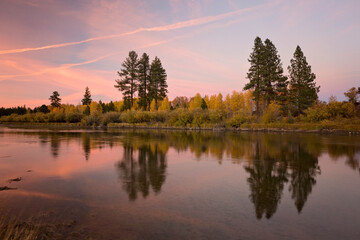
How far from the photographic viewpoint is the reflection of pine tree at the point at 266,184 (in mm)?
5992

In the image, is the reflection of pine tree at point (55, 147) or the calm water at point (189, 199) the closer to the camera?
the calm water at point (189, 199)

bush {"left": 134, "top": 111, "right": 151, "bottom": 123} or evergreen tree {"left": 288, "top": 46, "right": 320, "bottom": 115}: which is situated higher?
evergreen tree {"left": 288, "top": 46, "right": 320, "bottom": 115}

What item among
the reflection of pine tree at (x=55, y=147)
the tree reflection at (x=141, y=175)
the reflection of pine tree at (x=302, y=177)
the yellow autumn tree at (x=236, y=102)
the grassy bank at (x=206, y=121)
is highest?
the yellow autumn tree at (x=236, y=102)

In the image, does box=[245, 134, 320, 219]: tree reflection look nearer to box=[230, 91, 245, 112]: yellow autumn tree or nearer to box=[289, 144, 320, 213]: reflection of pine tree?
box=[289, 144, 320, 213]: reflection of pine tree

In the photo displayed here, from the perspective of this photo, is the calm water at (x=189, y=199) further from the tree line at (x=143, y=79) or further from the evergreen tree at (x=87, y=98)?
the evergreen tree at (x=87, y=98)

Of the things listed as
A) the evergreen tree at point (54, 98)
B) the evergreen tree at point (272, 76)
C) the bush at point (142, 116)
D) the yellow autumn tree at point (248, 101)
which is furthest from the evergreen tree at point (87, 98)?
the evergreen tree at point (272, 76)

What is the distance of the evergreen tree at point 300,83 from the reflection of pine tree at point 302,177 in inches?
1579

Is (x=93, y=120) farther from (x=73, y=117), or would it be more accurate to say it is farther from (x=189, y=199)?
(x=189, y=199)

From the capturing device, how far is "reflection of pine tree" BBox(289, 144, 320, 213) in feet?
22.5

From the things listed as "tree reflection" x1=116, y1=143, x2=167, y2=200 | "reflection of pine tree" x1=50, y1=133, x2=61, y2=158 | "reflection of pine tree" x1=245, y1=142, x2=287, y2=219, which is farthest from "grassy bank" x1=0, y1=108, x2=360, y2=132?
"tree reflection" x1=116, y1=143, x2=167, y2=200

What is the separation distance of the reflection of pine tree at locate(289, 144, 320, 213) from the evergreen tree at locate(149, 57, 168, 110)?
52.5 meters

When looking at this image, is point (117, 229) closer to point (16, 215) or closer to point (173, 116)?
point (16, 215)

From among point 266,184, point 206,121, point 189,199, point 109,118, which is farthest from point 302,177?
point 109,118

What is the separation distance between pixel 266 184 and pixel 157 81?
58702 mm
